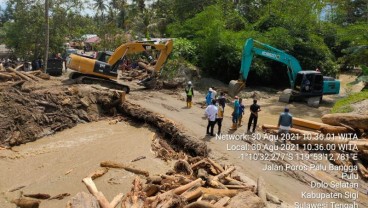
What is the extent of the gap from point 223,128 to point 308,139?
3373 millimetres

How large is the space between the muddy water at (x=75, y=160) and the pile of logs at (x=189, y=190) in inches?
22.0

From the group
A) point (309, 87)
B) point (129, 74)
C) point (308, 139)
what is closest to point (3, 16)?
point (129, 74)

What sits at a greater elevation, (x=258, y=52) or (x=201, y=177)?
(x=258, y=52)

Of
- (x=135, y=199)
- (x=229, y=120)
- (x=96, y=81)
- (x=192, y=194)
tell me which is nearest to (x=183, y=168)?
(x=192, y=194)

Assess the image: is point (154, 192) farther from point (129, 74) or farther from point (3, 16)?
point (3, 16)

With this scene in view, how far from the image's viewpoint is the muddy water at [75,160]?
971 cm

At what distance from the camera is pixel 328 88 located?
21.8 m

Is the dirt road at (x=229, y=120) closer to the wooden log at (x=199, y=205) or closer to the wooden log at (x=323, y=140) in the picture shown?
the wooden log at (x=323, y=140)

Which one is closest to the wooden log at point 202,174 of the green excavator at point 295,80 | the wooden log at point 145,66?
the green excavator at point 295,80

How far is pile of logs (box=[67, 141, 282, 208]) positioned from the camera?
24.5 feet

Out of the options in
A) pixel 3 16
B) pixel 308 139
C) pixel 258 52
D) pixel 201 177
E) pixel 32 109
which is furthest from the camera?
pixel 3 16

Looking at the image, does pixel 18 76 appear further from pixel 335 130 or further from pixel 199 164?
pixel 335 130

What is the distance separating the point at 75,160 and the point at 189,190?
5322 millimetres

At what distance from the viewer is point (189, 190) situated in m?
8.07
